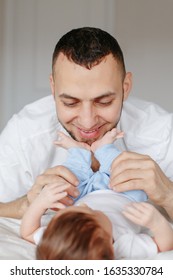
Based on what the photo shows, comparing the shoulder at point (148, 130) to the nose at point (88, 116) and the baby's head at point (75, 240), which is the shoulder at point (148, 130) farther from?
the baby's head at point (75, 240)

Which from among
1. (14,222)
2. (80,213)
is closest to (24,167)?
(14,222)

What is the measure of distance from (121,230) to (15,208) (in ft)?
1.55

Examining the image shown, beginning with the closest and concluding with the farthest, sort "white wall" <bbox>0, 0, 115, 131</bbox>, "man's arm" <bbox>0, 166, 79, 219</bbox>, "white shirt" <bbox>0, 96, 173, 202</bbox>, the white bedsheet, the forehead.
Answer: the white bedsheet < "man's arm" <bbox>0, 166, 79, 219</bbox> < the forehead < "white shirt" <bbox>0, 96, 173, 202</bbox> < "white wall" <bbox>0, 0, 115, 131</bbox>

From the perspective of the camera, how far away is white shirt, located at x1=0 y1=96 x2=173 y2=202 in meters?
1.89

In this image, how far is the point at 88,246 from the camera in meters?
1.09

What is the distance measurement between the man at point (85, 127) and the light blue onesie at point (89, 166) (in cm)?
6

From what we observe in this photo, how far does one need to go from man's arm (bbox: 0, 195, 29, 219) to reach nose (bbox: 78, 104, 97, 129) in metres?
0.32

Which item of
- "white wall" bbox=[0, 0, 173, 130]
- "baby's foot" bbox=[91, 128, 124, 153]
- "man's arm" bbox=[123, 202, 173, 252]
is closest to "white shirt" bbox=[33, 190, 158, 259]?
"man's arm" bbox=[123, 202, 173, 252]

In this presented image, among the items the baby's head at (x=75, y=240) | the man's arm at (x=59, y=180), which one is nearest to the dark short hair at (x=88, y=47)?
the man's arm at (x=59, y=180)

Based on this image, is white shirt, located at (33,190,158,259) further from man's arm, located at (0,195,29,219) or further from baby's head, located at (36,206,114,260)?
man's arm, located at (0,195,29,219)

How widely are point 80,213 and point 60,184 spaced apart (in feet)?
0.58

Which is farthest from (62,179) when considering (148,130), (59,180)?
(148,130)

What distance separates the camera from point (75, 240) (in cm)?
110
